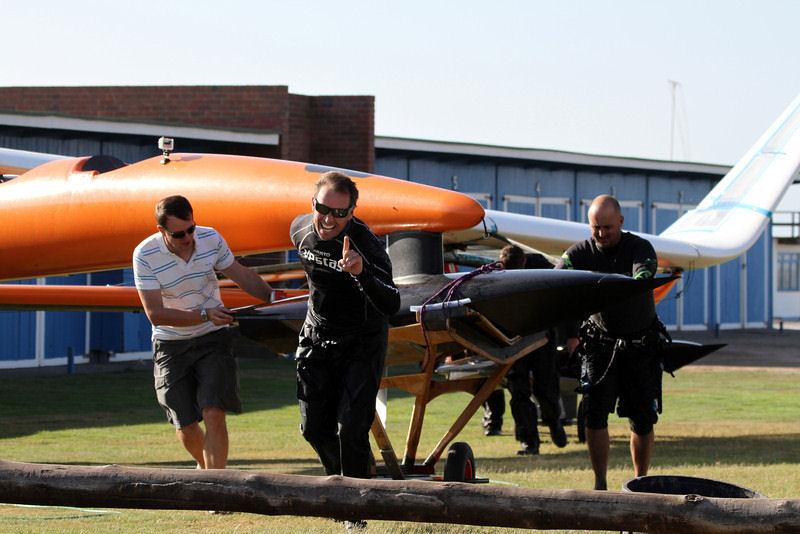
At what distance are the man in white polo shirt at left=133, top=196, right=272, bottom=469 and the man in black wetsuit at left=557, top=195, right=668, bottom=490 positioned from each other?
7.34 ft

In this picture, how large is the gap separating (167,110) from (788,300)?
3968 centimetres

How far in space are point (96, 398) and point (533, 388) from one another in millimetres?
7072

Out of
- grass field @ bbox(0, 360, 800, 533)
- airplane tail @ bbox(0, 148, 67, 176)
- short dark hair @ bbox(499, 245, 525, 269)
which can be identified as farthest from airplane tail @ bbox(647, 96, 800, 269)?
airplane tail @ bbox(0, 148, 67, 176)

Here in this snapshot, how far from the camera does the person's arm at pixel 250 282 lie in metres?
7.41

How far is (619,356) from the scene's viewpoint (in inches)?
333

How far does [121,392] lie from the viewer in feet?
59.5

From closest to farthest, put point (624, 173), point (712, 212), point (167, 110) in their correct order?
point (712, 212) → point (167, 110) → point (624, 173)

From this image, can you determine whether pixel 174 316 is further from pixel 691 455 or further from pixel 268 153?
pixel 268 153

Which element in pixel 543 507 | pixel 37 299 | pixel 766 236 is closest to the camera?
pixel 543 507

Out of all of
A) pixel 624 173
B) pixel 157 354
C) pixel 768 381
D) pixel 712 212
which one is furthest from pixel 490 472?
pixel 624 173

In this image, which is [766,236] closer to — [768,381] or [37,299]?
[768,381]

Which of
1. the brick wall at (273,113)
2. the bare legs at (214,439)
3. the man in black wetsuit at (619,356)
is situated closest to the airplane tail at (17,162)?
the bare legs at (214,439)

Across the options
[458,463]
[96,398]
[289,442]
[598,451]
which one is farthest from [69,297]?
[96,398]

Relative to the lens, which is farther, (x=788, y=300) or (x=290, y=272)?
(x=788, y=300)
